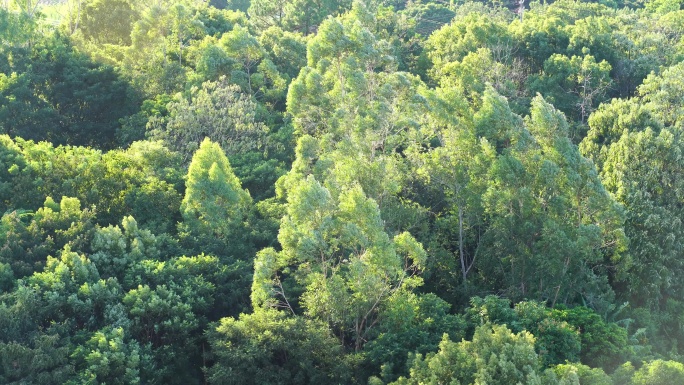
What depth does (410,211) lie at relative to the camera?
1040 inches

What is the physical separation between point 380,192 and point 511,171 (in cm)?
436

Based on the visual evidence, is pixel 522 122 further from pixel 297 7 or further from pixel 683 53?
pixel 297 7

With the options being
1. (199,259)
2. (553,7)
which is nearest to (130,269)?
(199,259)

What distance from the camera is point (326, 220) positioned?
22016 mm

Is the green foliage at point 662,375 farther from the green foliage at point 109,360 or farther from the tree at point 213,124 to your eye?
the tree at point 213,124

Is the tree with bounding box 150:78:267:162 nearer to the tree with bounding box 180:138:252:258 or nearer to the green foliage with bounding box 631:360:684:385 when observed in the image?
the tree with bounding box 180:138:252:258

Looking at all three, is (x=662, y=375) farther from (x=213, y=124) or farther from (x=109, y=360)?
(x=213, y=124)

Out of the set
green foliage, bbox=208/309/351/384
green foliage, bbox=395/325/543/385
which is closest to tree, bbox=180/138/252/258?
green foliage, bbox=208/309/351/384

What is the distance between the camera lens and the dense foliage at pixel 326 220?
69.4ft

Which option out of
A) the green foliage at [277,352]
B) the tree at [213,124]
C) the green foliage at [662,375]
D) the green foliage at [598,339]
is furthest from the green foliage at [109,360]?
the tree at [213,124]

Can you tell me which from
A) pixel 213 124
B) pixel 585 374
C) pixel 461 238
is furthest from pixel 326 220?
pixel 213 124

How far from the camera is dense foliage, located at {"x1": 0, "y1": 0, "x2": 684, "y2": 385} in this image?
21156 mm

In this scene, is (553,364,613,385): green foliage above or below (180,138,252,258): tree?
below

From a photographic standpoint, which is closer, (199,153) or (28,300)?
(28,300)
